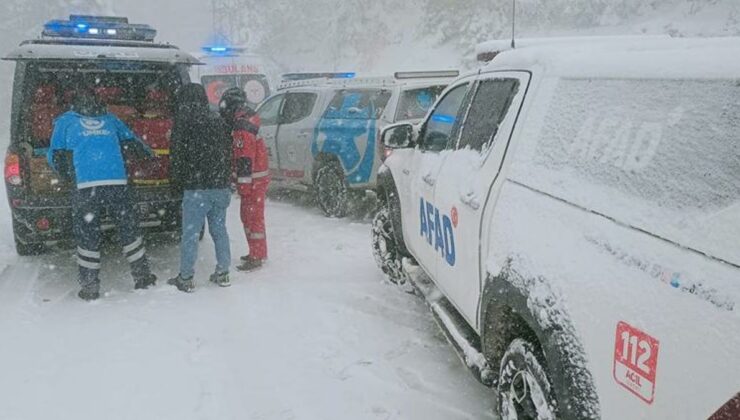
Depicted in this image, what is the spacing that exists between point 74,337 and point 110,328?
267 mm

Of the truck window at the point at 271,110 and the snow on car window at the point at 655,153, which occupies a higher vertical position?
the snow on car window at the point at 655,153

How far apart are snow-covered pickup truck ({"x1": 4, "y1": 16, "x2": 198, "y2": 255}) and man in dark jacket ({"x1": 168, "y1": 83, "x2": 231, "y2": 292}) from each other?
1.87ft

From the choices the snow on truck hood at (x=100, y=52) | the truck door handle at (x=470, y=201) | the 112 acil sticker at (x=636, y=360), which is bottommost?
the 112 acil sticker at (x=636, y=360)

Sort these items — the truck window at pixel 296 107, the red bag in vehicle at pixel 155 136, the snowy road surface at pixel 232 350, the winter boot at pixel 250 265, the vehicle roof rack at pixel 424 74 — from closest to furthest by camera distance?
the snowy road surface at pixel 232 350 → the winter boot at pixel 250 265 → the red bag in vehicle at pixel 155 136 → the vehicle roof rack at pixel 424 74 → the truck window at pixel 296 107

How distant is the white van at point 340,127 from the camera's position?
7.93 m

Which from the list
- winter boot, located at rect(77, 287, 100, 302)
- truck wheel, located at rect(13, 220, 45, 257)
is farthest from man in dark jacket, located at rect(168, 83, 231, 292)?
truck wheel, located at rect(13, 220, 45, 257)

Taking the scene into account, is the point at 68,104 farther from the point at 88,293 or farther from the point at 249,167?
the point at 88,293

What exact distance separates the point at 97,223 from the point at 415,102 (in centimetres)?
408

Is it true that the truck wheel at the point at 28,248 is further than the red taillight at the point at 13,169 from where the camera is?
Yes

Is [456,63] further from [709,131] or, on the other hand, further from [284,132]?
[709,131]

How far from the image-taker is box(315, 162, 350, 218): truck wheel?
8.41 metres

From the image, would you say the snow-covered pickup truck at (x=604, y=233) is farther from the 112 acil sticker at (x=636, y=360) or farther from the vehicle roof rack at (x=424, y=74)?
the vehicle roof rack at (x=424, y=74)

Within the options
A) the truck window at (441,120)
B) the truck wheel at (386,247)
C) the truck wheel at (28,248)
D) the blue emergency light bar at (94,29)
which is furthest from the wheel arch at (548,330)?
the blue emergency light bar at (94,29)

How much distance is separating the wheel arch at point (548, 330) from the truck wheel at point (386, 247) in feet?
8.66
